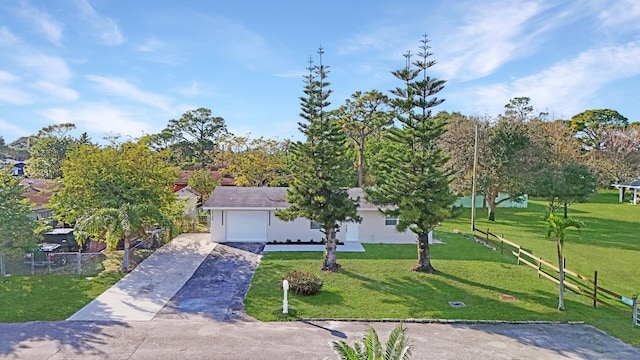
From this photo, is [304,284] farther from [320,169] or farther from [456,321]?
[320,169]

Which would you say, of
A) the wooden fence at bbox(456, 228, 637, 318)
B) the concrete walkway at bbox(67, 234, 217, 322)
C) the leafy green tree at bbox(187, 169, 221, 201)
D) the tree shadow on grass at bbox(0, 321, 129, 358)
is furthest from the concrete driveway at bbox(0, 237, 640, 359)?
the leafy green tree at bbox(187, 169, 221, 201)

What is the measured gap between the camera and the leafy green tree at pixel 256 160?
34.5m

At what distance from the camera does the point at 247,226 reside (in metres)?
22.1

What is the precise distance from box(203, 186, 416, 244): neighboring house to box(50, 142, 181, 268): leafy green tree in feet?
12.7

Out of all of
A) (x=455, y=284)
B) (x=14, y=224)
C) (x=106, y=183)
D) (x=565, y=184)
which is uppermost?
(x=565, y=184)

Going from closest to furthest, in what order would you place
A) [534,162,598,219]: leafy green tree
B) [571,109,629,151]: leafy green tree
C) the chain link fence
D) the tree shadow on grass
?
the tree shadow on grass, the chain link fence, [534,162,598,219]: leafy green tree, [571,109,629,151]: leafy green tree

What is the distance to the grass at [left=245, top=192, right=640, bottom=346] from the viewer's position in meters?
12.1

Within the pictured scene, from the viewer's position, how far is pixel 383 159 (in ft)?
58.4

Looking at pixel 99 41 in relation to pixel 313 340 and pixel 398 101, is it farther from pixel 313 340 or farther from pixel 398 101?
pixel 313 340

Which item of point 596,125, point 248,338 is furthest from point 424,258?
point 596,125

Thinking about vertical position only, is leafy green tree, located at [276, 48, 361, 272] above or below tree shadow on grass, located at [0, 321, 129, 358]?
above

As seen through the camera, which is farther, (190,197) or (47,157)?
(47,157)

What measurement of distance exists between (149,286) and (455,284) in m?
11.0

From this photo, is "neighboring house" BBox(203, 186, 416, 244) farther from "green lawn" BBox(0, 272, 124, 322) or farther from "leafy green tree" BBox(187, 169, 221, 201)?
"leafy green tree" BBox(187, 169, 221, 201)
